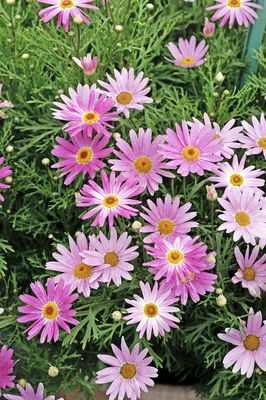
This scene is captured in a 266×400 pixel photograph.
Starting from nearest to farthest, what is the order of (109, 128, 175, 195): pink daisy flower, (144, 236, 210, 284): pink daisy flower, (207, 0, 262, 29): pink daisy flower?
(144, 236, 210, 284): pink daisy flower, (109, 128, 175, 195): pink daisy flower, (207, 0, 262, 29): pink daisy flower

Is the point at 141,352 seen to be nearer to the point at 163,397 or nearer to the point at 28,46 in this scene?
the point at 163,397

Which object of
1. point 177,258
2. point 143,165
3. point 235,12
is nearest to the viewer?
point 177,258

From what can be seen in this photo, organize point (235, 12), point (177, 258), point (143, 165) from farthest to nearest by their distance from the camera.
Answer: point (235, 12) < point (143, 165) < point (177, 258)

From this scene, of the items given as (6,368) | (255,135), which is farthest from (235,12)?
(6,368)

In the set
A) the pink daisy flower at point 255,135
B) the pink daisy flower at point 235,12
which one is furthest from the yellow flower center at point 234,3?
the pink daisy flower at point 255,135

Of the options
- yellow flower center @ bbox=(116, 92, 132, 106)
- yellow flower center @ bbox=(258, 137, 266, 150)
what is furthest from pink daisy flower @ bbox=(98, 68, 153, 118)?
yellow flower center @ bbox=(258, 137, 266, 150)

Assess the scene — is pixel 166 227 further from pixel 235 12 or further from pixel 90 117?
pixel 235 12

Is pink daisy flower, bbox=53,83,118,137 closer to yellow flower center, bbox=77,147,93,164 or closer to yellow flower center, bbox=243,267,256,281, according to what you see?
yellow flower center, bbox=77,147,93,164
